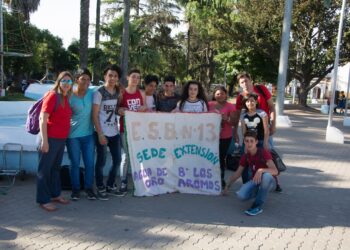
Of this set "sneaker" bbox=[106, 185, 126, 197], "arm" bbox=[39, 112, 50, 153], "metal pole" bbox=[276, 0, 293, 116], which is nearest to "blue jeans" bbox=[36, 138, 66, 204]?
"arm" bbox=[39, 112, 50, 153]

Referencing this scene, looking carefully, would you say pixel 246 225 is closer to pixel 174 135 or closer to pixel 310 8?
pixel 174 135

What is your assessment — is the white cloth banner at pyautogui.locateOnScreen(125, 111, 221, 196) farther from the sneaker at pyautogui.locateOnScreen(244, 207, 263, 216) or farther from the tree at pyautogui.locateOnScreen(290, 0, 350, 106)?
the tree at pyautogui.locateOnScreen(290, 0, 350, 106)

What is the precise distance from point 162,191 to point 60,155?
1585 millimetres

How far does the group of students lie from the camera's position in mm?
4750

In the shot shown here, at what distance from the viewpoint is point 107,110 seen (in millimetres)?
5227

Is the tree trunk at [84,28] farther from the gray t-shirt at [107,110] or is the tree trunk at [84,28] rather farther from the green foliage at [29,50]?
the green foliage at [29,50]

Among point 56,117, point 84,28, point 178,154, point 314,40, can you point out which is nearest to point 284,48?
point 84,28

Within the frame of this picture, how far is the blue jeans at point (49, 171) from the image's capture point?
4.77 meters

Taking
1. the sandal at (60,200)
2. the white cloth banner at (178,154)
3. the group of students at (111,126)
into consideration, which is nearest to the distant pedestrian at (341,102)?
the group of students at (111,126)

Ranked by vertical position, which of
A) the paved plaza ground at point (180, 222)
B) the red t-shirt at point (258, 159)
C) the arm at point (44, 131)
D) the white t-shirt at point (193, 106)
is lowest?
the paved plaza ground at point (180, 222)

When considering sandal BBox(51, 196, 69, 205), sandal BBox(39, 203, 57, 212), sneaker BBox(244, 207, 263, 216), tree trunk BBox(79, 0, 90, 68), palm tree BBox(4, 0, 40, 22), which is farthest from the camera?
palm tree BBox(4, 0, 40, 22)

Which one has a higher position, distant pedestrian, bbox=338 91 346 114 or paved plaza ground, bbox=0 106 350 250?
distant pedestrian, bbox=338 91 346 114

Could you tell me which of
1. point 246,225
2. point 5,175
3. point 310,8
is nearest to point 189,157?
point 246,225

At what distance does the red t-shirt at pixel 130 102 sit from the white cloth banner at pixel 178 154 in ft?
0.60
